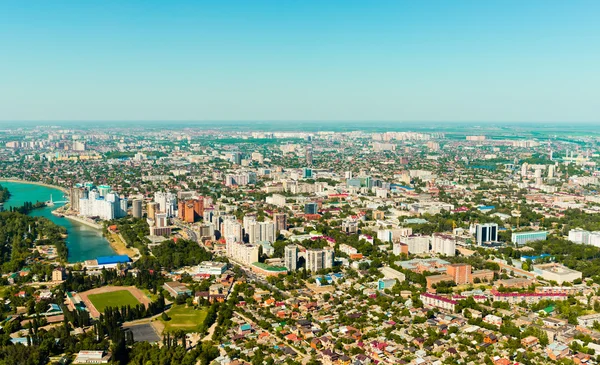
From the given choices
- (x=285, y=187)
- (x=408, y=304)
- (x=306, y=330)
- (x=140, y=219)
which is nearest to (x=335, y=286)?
(x=408, y=304)

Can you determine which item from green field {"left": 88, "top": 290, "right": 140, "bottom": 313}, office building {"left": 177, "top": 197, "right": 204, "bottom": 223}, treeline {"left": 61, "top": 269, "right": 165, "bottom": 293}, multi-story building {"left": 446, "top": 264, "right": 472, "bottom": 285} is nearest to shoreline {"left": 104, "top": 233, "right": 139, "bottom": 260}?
treeline {"left": 61, "top": 269, "right": 165, "bottom": 293}

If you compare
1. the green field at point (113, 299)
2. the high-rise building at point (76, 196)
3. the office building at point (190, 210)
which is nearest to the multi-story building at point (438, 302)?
the green field at point (113, 299)

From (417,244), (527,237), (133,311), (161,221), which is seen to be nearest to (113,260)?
(161,221)

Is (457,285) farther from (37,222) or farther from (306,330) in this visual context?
(37,222)

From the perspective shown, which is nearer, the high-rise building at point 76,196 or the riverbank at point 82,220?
the riverbank at point 82,220

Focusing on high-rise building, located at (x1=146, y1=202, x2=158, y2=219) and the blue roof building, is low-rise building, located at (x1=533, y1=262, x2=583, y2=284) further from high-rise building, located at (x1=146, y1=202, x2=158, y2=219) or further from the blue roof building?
high-rise building, located at (x1=146, y1=202, x2=158, y2=219)

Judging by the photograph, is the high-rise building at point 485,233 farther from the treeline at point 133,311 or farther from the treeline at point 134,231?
the treeline at point 133,311
